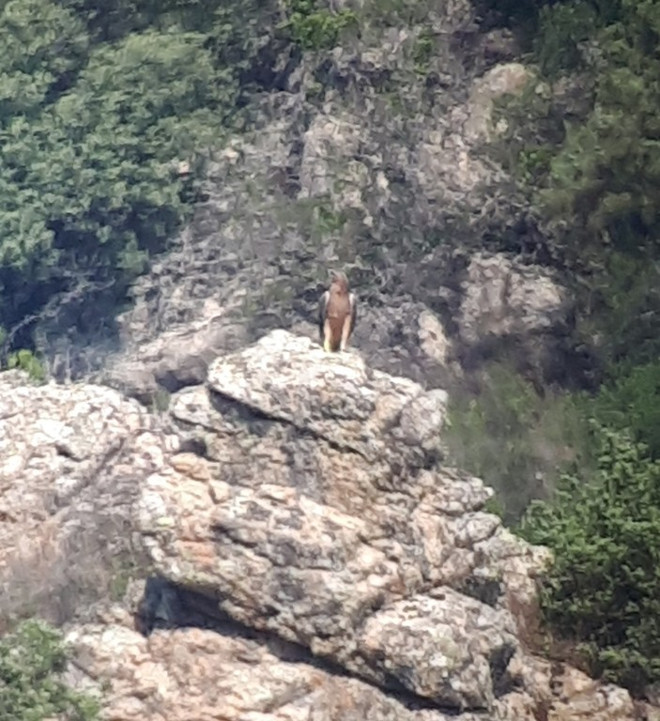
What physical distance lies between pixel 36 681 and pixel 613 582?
14.7 ft

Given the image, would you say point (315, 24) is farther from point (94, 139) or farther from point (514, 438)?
point (514, 438)

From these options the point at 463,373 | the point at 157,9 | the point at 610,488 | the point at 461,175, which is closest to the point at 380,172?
the point at 461,175

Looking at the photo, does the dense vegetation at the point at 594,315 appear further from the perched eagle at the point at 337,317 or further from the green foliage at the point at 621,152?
the perched eagle at the point at 337,317

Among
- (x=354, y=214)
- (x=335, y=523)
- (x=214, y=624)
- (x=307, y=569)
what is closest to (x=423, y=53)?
(x=354, y=214)

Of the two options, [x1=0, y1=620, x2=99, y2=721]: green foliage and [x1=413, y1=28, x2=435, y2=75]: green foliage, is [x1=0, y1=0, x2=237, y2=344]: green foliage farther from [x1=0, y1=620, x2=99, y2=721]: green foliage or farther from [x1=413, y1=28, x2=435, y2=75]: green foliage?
[x1=0, y1=620, x2=99, y2=721]: green foliage

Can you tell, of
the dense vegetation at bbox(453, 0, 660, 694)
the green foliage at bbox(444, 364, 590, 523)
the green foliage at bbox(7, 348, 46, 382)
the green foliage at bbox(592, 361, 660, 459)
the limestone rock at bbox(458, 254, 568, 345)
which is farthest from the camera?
the limestone rock at bbox(458, 254, 568, 345)

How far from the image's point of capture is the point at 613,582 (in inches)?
455

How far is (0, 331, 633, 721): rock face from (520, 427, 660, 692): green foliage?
26cm

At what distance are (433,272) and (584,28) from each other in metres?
3.18

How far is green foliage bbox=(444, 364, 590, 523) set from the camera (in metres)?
14.1

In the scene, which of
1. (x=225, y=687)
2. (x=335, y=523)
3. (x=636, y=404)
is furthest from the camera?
(x=636, y=404)

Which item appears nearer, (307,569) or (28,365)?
(307,569)

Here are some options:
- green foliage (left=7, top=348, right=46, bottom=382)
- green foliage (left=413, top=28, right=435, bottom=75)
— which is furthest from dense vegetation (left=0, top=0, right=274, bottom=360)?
green foliage (left=7, top=348, right=46, bottom=382)

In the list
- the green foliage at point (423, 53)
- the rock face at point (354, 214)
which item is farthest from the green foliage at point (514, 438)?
the green foliage at point (423, 53)
